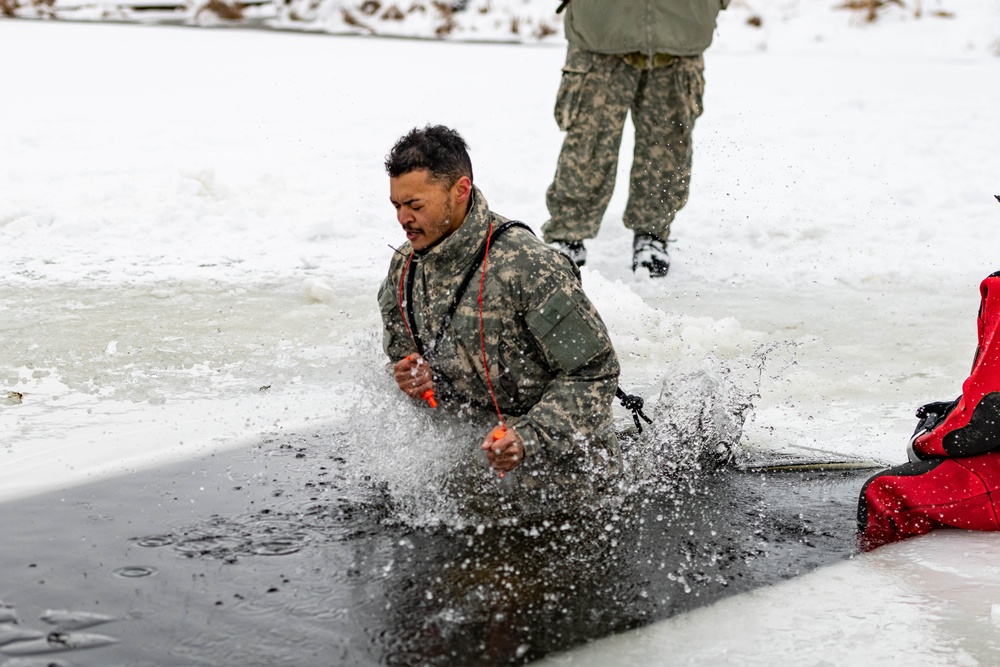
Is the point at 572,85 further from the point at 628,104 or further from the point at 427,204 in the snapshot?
the point at 427,204

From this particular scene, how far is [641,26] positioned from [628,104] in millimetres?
455

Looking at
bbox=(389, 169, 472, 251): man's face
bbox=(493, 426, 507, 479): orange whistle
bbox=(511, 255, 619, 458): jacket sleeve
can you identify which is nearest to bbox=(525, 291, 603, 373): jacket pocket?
bbox=(511, 255, 619, 458): jacket sleeve

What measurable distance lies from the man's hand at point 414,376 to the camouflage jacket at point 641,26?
3339mm

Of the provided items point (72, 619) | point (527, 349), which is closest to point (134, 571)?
point (72, 619)

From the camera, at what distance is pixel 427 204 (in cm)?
373

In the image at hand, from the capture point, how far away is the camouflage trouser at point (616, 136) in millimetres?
6707

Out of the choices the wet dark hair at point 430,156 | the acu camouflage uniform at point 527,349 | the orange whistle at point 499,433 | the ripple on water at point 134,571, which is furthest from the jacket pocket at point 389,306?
the ripple on water at point 134,571

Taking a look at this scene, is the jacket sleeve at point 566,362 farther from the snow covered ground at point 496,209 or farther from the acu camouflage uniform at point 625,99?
the acu camouflage uniform at point 625,99

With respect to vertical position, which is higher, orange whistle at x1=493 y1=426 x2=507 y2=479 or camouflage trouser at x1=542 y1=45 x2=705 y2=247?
camouflage trouser at x1=542 y1=45 x2=705 y2=247

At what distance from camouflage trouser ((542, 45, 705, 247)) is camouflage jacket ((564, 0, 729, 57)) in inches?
3.8

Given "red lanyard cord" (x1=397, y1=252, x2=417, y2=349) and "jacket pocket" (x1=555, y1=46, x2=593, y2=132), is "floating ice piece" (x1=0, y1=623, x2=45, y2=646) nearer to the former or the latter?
"red lanyard cord" (x1=397, y1=252, x2=417, y2=349)

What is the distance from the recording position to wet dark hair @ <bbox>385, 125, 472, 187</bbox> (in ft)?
12.2

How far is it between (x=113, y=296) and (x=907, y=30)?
13668 millimetres

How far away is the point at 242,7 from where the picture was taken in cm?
2038
